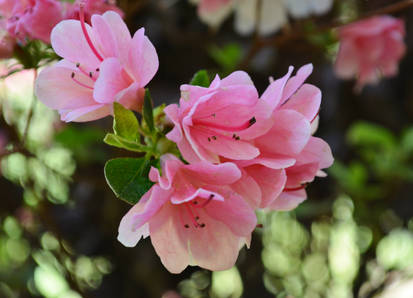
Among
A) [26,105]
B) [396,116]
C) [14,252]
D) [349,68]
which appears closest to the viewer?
[349,68]

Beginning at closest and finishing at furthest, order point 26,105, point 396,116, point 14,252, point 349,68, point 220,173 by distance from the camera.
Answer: point 220,173 < point 349,68 < point 26,105 < point 14,252 < point 396,116

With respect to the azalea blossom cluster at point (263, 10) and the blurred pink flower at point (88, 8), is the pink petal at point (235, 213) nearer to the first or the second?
the blurred pink flower at point (88, 8)

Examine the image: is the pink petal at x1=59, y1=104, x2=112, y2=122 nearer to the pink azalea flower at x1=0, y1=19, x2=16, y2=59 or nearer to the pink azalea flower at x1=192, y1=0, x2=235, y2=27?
the pink azalea flower at x1=0, y1=19, x2=16, y2=59

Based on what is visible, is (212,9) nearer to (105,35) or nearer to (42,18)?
(42,18)

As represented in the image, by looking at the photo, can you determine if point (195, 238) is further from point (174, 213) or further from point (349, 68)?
point (349, 68)

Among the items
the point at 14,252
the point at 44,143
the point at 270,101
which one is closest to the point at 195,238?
the point at 270,101

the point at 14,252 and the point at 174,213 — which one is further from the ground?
the point at 174,213
